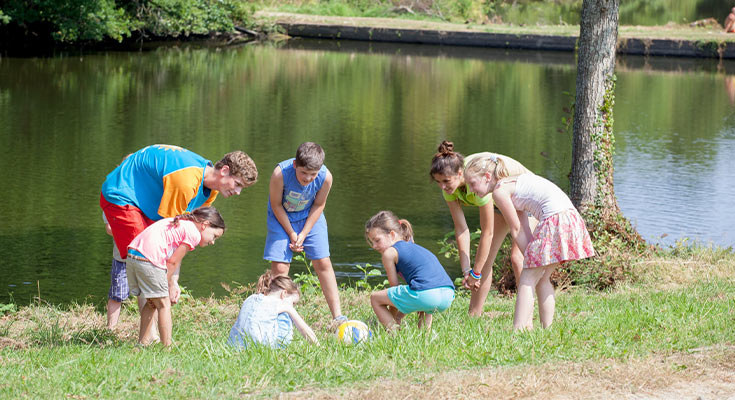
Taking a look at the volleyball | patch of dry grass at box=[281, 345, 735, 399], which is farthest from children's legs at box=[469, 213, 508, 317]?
patch of dry grass at box=[281, 345, 735, 399]

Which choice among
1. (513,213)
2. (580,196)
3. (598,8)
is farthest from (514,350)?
(598,8)

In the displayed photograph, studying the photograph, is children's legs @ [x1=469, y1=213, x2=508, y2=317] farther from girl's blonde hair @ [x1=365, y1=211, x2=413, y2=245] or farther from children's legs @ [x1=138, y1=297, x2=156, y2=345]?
children's legs @ [x1=138, y1=297, x2=156, y2=345]

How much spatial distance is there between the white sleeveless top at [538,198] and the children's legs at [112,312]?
10.1ft

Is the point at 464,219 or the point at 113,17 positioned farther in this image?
the point at 113,17

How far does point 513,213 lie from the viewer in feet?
18.1

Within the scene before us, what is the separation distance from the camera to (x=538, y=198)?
549 cm

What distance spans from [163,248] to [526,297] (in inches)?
91.2

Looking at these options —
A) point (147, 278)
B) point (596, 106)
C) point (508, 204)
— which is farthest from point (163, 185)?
point (596, 106)

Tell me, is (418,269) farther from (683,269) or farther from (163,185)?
(683,269)

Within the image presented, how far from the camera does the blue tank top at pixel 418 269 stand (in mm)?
5488

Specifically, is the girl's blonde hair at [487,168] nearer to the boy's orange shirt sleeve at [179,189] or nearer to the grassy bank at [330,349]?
the grassy bank at [330,349]

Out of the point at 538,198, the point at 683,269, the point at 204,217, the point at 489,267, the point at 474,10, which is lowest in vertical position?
the point at 683,269

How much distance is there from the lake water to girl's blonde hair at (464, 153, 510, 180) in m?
4.31

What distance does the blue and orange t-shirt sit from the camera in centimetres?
554
